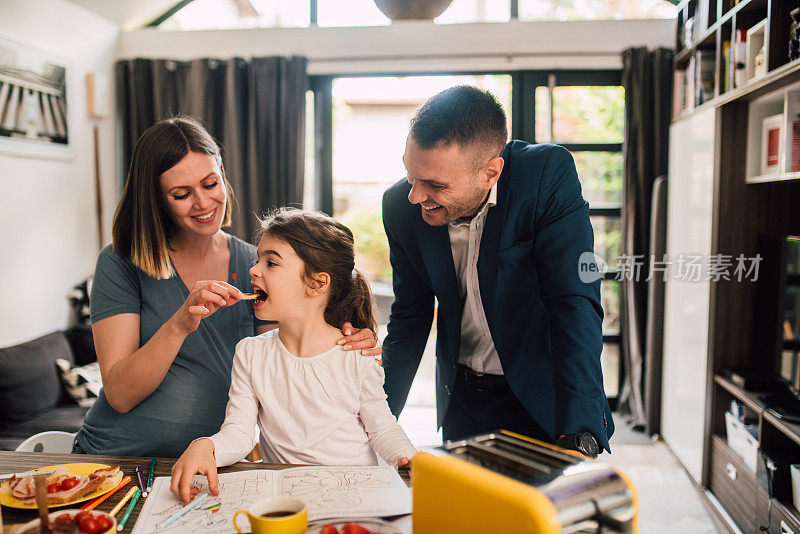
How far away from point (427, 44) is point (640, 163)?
60.7 inches

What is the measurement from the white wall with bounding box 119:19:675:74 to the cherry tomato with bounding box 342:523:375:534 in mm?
3591

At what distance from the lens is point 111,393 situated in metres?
1.41

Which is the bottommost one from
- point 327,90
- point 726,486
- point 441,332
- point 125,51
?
point 726,486

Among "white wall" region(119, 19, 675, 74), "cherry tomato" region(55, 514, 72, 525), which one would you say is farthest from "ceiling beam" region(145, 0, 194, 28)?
"cherry tomato" region(55, 514, 72, 525)

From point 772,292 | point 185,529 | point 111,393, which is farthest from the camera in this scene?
point 772,292

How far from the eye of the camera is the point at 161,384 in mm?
1472

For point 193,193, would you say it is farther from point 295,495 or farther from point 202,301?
point 295,495

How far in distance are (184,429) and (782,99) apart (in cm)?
270

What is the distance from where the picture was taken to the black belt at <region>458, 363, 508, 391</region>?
167 cm

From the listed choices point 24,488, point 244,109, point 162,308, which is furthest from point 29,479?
point 244,109

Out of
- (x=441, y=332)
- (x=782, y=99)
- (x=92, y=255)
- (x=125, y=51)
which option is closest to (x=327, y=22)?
(x=125, y=51)

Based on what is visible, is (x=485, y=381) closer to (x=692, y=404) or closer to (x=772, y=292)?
(x=772, y=292)

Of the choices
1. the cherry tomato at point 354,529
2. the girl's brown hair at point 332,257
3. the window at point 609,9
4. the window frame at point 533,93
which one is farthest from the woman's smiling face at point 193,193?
the window at point 609,9

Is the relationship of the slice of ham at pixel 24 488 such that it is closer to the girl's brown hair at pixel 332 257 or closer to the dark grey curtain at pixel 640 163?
the girl's brown hair at pixel 332 257
